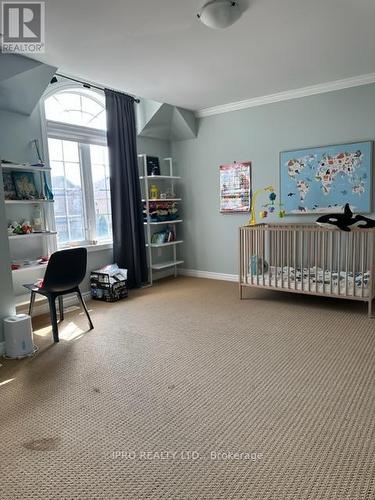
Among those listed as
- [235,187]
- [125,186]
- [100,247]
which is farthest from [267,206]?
[100,247]

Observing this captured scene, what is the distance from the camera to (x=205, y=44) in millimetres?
2717

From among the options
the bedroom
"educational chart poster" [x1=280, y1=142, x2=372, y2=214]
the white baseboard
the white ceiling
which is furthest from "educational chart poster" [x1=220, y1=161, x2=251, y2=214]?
the white baseboard

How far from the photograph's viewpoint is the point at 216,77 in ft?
11.4

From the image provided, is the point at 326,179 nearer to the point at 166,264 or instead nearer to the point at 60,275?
the point at 166,264

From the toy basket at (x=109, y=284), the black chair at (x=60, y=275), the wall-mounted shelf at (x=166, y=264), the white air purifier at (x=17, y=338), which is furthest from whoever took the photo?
the wall-mounted shelf at (x=166, y=264)

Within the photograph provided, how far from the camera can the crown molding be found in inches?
143

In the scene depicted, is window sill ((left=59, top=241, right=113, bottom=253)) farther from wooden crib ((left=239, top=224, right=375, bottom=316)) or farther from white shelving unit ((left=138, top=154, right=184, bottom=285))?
wooden crib ((left=239, top=224, right=375, bottom=316))

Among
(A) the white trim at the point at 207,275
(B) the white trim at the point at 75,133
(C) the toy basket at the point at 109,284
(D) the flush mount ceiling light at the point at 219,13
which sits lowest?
(A) the white trim at the point at 207,275

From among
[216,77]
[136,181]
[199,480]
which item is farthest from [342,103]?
[199,480]

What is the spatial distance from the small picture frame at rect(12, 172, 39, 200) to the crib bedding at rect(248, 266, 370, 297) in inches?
93.7

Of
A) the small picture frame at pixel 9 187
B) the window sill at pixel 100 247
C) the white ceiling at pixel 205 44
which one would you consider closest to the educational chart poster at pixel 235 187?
the white ceiling at pixel 205 44

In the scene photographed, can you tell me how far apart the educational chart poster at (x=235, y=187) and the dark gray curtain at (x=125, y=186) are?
1.14m

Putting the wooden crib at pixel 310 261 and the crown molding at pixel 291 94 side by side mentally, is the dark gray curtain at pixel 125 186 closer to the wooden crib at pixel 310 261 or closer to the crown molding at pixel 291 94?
the crown molding at pixel 291 94

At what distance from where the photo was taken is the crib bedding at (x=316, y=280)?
3244 mm
